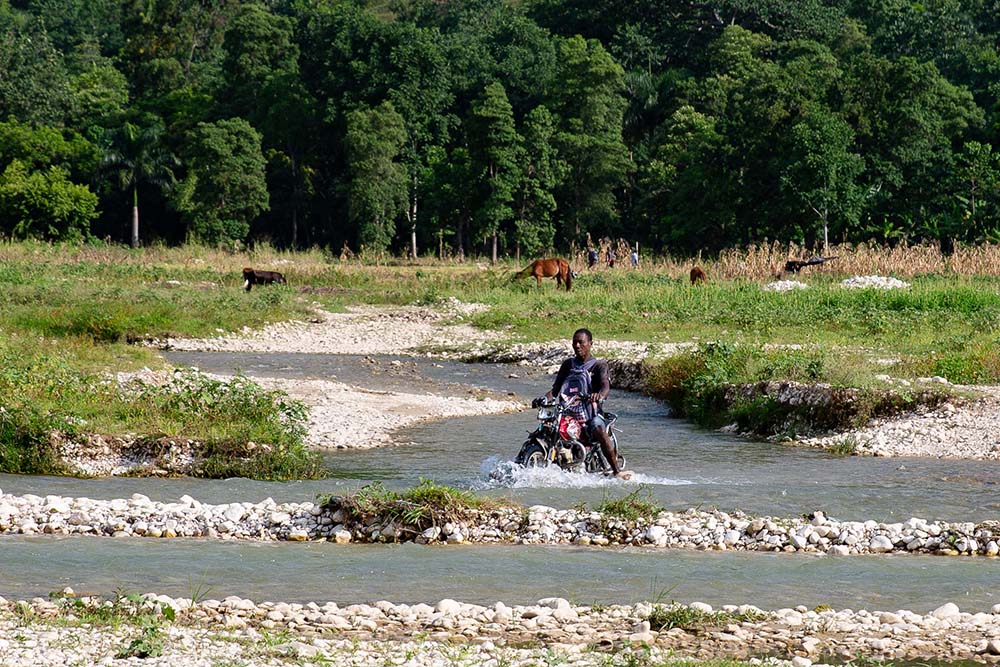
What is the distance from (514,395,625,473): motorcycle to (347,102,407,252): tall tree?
50004mm

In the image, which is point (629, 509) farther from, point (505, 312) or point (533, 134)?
point (533, 134)

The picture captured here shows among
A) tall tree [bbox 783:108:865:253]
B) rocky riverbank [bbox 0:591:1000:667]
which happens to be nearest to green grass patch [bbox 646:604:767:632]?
rocky riverbank [bbox 0:591:1000:667]

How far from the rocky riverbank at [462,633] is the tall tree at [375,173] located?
179 ft

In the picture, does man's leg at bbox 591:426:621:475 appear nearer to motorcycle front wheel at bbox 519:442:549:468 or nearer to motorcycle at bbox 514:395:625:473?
motorcycle at bbox 514:395:625:473

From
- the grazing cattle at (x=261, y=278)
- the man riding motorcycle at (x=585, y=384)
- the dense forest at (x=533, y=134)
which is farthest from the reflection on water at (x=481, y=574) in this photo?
the dense forest at (x=533, y=134)

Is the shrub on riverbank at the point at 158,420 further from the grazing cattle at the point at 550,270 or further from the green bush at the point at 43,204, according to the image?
the green bush at the point at 43,204

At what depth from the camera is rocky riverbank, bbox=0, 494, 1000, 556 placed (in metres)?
11.8

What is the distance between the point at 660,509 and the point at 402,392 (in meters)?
11.8

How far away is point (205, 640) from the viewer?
8156mm

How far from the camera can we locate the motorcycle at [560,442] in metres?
14.1

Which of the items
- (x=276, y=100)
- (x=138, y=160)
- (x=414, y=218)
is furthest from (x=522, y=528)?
(x=276, y=100)

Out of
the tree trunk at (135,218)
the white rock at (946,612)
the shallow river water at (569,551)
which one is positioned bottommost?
Result: the shallow river water at (569,551)

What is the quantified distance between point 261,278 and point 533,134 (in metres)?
23.8

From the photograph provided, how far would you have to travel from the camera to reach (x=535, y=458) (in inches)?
560
